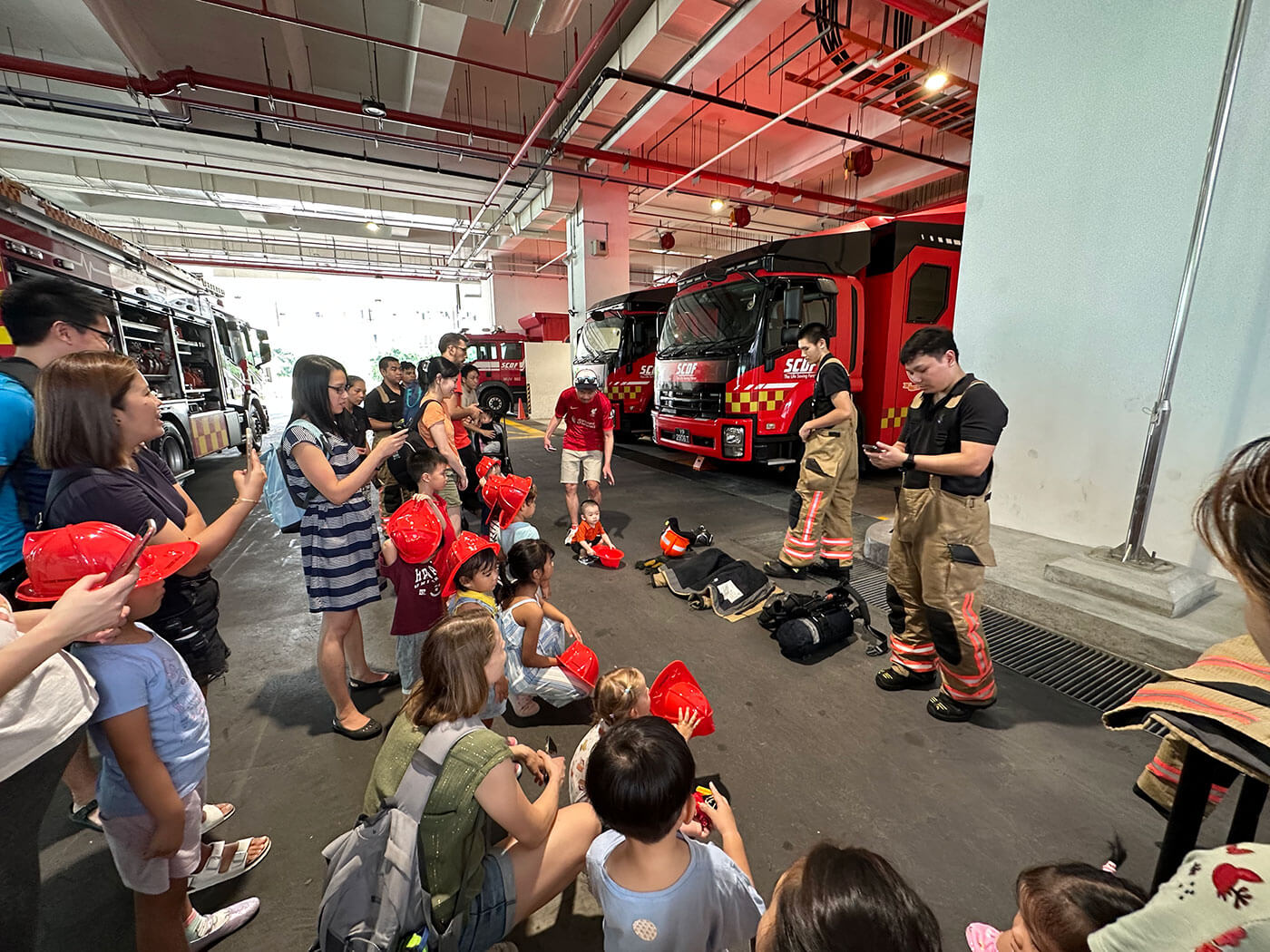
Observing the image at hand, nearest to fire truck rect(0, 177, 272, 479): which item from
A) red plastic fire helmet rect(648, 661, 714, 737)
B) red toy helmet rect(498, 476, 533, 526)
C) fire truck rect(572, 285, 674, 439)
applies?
red toy helmet rect(498, 476, 533, 526)

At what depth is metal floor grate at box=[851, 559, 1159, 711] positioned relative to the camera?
8.86 ft

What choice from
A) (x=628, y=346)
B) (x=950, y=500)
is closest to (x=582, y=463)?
(x=950, y=500)

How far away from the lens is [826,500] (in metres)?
4.14

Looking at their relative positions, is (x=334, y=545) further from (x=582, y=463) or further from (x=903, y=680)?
(x=582, y=463)

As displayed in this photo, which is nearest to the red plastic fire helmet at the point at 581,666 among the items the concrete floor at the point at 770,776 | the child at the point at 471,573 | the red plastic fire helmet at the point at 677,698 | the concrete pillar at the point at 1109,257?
the concrete floor at the point at 770,776

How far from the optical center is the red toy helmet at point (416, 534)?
252 centimetres

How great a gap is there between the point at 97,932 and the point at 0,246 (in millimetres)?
5587

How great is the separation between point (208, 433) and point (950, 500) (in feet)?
34.9

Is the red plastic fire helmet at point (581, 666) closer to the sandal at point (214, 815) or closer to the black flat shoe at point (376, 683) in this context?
the black flat shoe at point (376, 683)

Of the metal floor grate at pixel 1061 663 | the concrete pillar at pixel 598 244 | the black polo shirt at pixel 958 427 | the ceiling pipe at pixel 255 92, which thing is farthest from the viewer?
the concrete pillar at pixel 598 244

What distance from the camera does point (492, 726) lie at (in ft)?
8.30

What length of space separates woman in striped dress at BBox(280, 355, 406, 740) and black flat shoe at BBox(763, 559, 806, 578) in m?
2.96

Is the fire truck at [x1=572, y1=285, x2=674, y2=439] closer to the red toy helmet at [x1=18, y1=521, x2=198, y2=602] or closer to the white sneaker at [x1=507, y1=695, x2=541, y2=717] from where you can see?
the white sneaker at [x1=507, y1=695, x2=541, y2=717]

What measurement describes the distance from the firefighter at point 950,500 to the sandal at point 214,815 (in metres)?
3.05
